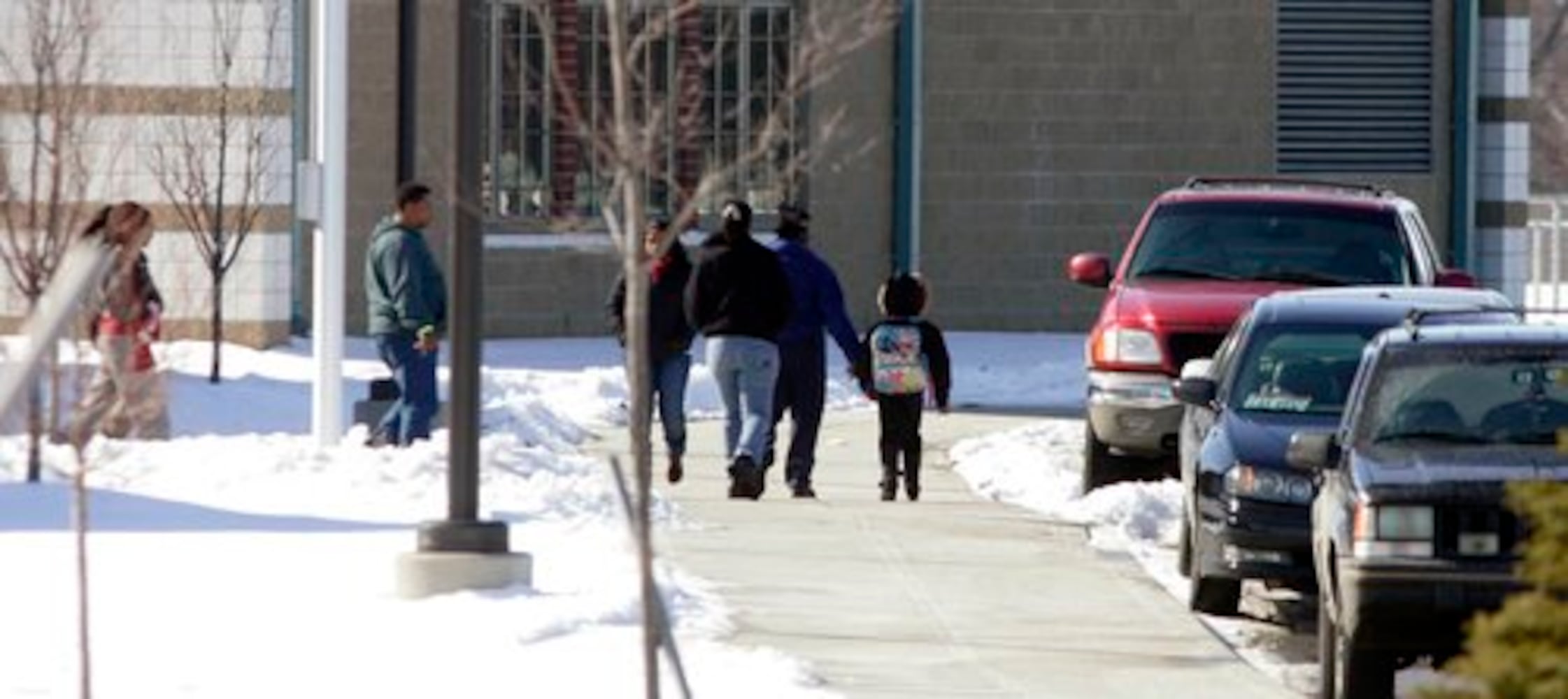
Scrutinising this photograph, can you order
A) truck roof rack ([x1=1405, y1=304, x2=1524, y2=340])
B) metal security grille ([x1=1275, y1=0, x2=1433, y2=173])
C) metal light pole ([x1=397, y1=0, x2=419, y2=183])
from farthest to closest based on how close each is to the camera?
metal security grille ([x1=1275, y1=0, x2=1433, y2=173]), metal light pole ([x1=397, y1=0, x2=419, y2=183]), truck roof rack ([x1=1405, y1=304, x2=1524, y2=340])

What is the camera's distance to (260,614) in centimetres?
1517

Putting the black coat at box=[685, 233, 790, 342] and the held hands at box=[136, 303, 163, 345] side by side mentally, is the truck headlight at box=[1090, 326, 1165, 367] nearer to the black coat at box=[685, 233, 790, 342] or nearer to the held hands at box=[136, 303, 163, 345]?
the black coat at box=[685, 233, 790, 342]

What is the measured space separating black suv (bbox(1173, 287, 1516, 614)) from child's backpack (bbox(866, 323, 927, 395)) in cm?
335

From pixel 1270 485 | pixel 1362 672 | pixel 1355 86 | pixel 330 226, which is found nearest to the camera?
pixel 1362 672

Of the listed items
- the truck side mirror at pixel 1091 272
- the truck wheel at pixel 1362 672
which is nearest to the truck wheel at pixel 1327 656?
the truck wheel at pixel 1362 672

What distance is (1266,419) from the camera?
55.5 ft

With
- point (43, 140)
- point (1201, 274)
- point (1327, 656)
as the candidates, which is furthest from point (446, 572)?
point (43, 140)

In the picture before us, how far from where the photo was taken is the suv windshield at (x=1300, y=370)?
17.2 m

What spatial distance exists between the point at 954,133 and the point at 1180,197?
13607 millimetres

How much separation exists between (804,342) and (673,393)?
2.77ft

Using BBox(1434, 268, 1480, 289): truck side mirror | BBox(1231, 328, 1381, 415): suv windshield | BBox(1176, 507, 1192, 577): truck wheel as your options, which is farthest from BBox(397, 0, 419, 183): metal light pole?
BBox(1231, 328, 1381, 415): suv windshield

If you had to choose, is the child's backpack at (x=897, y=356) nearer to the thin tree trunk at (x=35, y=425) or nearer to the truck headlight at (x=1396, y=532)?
the thin tree trunk at (x=35, y=425)

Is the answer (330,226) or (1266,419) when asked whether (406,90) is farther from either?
(1266,419)

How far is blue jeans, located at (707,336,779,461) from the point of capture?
2150 centimetres
